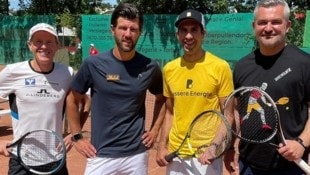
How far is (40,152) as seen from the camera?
404cm

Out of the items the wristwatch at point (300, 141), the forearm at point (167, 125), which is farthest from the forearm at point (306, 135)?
the forearm at point (167, 125)

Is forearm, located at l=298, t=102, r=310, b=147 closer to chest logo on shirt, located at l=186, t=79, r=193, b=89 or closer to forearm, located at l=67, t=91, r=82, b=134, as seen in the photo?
chest logo on shirt, located at l=186, t=79, r=193, b=89

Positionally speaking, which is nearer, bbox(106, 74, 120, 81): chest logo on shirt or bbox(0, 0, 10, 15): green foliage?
bbox(106, 74, 120, 81): chest logo on shirt

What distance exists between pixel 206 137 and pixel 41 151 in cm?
134

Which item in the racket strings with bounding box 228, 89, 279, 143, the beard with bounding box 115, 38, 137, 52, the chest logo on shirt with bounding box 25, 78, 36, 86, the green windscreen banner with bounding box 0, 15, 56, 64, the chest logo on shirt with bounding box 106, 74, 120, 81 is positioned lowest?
the green windscreen banner with bounding box 0, 15, 56, 64

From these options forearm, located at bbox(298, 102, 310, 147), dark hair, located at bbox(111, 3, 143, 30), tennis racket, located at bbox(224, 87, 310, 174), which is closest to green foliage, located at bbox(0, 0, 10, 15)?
dark hair, located at bbox(111, 3, 143, 30)

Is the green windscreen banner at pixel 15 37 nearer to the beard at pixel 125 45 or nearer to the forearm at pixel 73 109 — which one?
the forearm at pixel 73 109

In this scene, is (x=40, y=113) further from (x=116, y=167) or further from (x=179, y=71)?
(x=179, y=71)

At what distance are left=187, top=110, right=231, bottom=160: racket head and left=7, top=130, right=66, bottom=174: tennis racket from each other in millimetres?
1022

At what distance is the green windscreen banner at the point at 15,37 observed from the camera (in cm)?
2091

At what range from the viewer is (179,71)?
390 cm

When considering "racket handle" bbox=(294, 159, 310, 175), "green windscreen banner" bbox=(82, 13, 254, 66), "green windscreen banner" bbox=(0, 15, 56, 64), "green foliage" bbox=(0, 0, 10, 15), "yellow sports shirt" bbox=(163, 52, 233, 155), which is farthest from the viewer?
"green foliage" bbox=(0, 0, 10, 15)

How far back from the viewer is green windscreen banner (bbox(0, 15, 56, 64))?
20906 millimetres

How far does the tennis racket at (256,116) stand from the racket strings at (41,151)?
4.59 feet
